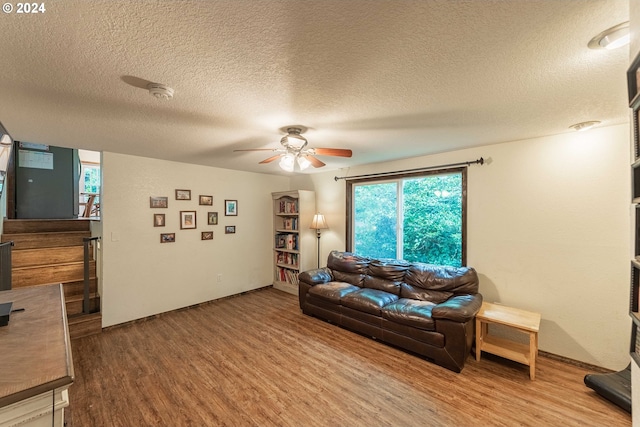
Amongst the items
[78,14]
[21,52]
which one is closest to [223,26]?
[78,14]

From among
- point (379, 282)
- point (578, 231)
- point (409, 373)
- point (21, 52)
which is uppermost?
point (21, 52)

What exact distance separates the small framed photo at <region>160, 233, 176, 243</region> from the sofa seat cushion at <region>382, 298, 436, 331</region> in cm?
330

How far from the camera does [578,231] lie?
265 centimetres

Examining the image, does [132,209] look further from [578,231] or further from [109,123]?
[578,231]

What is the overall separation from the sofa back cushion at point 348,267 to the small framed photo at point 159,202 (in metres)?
2.76

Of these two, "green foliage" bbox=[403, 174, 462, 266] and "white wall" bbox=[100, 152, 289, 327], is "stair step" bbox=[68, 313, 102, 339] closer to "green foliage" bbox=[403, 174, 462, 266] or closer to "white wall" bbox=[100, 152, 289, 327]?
"white wall" bbox=[100, 152, 289, 327]

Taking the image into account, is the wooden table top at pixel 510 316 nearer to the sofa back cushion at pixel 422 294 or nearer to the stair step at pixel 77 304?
the sofa back cushion at pixel 422 294

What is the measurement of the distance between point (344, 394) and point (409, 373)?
0.73m

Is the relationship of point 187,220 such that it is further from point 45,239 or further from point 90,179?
point 90,179

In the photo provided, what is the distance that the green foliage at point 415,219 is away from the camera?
11.7ft

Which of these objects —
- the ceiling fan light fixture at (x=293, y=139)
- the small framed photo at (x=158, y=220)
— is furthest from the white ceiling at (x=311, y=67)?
the small framed photo at (x=158, y=220)

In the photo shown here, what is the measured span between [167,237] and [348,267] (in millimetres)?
2855

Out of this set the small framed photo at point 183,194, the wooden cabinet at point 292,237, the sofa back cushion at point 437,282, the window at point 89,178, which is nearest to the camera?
the sofa back cushion at point 437,282

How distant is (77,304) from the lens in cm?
335
